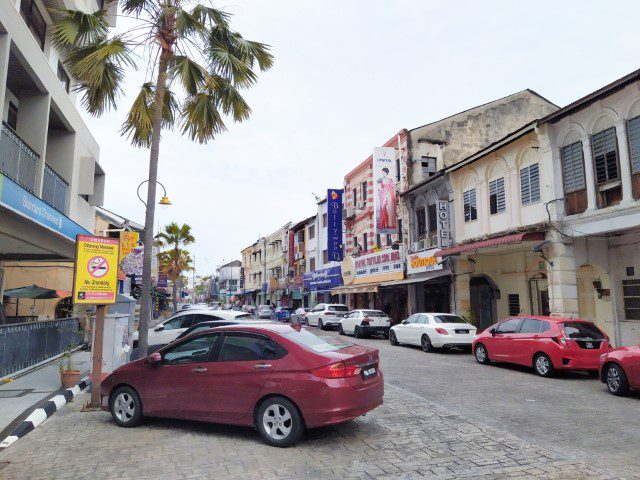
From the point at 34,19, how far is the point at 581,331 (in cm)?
1632

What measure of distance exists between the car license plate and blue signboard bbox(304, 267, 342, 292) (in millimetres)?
29009

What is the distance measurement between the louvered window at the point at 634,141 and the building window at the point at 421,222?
1202 centimetres

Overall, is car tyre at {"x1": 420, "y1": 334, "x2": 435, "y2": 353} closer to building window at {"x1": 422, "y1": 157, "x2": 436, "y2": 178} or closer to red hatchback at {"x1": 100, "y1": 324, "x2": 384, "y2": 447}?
red hatchback at {"x1": 100, "y1": 324, "x2": 384, "y2": 447}

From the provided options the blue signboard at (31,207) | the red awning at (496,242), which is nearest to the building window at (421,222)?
the red awning at (496,242)

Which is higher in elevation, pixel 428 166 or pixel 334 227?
pixel 428 166

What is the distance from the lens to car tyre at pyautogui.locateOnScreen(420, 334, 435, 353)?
674 inches

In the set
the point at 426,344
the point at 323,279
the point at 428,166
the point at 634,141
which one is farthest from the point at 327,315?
the point at 634,141

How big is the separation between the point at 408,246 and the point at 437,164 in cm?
Answer: 524

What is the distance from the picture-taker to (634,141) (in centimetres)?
1352

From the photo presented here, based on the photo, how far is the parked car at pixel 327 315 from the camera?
29.3 meters

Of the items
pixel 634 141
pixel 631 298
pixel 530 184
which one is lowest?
pixel 631 298

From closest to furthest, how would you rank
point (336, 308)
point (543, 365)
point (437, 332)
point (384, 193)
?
point (543, 365) → point (437, 332) → point (384, 193) → point (336, 308)

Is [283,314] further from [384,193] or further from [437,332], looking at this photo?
[437,332]

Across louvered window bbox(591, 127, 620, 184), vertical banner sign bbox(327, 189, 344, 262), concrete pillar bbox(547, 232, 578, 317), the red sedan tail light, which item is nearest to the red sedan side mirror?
the red sedan tail light
